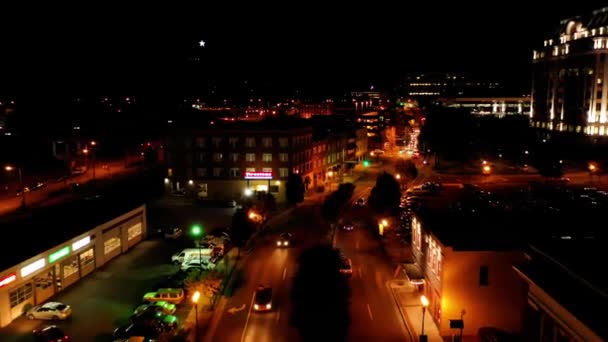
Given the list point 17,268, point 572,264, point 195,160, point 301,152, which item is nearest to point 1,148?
point 195,160

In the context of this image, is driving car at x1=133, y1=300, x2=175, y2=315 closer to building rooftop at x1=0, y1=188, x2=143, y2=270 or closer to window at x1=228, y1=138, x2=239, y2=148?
building rooftop at x1=0, y1=188, x2=143, y2=270

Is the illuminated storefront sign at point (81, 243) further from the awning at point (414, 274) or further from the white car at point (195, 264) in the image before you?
the awning at point (414, 274)

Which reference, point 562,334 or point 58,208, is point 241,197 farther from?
point 562,334

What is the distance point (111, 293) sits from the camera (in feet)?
73.5

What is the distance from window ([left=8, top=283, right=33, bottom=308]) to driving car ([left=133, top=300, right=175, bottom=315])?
4535 mm

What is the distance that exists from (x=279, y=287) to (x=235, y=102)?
120 m

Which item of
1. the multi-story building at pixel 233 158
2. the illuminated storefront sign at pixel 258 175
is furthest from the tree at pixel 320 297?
the multi-story building at pixel 233 158

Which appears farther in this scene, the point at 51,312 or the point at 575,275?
the point at 51,312

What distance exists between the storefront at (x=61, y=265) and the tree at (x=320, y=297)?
33.2 feet

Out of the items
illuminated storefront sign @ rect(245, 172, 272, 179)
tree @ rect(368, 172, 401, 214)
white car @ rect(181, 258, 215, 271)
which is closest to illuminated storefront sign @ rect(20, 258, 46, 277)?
white car @ rect(181, 258, 215, 271)

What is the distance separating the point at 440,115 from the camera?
9150 centimetres

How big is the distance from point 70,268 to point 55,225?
267cm

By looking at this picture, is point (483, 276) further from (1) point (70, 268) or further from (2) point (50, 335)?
(1) point (70, 268)

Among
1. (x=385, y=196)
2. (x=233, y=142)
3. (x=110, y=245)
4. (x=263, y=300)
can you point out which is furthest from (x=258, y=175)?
(x=263, y=300)
